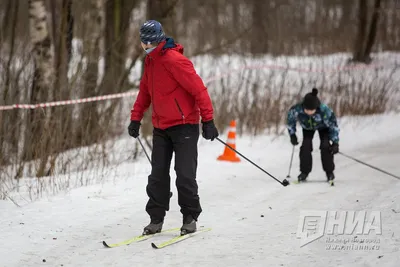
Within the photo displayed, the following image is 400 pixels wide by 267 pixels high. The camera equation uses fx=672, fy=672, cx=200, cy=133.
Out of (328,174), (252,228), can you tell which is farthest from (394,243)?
(328,174)

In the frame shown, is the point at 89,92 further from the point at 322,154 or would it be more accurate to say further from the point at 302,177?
the point at 322,154

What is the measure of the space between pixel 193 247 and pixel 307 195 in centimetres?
252

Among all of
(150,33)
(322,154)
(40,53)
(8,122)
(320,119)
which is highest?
(150,33)

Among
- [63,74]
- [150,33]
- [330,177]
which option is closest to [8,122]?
[63,74]

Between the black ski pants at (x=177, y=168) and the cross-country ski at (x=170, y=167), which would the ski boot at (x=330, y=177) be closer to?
the cross-country ski at (x=170, y=167)

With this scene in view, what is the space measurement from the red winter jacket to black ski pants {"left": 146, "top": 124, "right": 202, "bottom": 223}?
0.35ft

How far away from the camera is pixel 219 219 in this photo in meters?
6.79

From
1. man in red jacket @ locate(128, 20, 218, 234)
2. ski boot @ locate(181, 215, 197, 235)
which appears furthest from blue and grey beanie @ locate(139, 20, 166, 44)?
ski boot @ locate(181, 215, 197, 235)

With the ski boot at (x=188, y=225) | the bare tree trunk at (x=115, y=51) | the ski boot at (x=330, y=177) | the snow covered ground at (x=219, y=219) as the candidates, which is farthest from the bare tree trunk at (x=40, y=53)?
the ski boot at (x=188, y=225)

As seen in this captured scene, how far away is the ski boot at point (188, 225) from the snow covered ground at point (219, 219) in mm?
92

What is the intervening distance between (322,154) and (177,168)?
10.9 ft

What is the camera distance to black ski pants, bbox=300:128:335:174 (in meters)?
8.72

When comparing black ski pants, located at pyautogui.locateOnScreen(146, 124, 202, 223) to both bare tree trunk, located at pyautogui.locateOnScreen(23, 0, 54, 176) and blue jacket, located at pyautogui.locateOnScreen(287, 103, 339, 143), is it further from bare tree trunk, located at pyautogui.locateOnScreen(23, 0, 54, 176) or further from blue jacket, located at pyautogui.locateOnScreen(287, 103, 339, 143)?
bare tree trunk, located at pyautogui.locateOnScreen(23, 0, 54, 176)

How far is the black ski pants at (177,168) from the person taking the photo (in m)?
5.93
